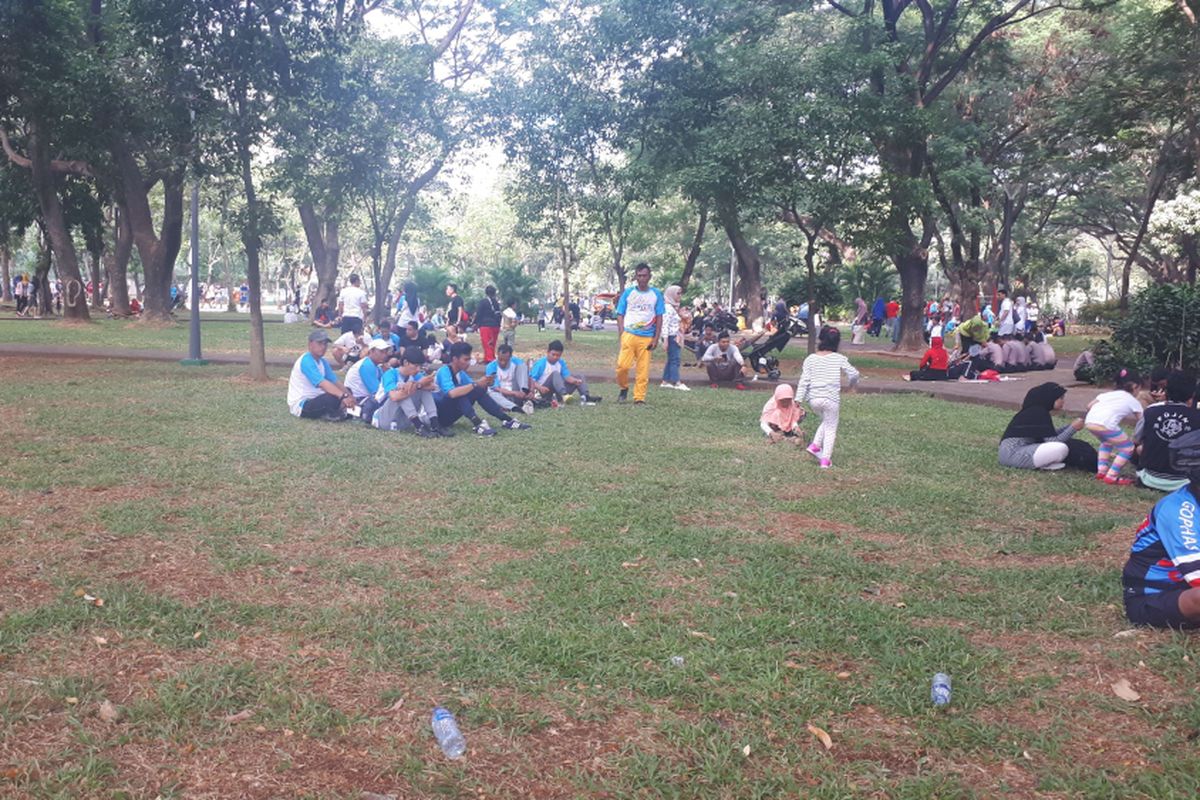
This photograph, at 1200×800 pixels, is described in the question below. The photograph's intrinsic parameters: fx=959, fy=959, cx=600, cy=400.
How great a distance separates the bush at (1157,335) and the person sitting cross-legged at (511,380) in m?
10.2

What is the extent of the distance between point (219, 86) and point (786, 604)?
34.6 ft

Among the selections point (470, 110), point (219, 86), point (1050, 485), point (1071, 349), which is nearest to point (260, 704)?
point (1050, 485)

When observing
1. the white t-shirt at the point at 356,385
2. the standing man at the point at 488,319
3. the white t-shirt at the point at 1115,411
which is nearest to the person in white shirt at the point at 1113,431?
the white t-shirt at the point at 1115,411

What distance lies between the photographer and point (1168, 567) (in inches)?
174

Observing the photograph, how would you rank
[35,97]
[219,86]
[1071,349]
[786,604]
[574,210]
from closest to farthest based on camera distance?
[786,604], [219,86], [35,97], [574,210], [1071,349]

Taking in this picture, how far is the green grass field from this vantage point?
3275 mm

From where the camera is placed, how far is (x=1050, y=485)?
26.7ft

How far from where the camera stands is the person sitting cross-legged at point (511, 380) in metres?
11.6

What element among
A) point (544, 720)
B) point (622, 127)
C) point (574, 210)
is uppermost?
point (622, 127)

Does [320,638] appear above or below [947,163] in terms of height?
below

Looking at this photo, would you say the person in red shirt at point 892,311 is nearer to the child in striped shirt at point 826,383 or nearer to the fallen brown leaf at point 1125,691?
the child in striped shirt at point 826,383

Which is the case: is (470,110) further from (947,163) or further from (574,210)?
(947,163)

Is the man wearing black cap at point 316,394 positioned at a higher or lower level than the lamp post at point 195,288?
lower

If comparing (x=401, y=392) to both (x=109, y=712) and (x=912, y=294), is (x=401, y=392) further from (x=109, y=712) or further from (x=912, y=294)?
(x=912, y=294)
